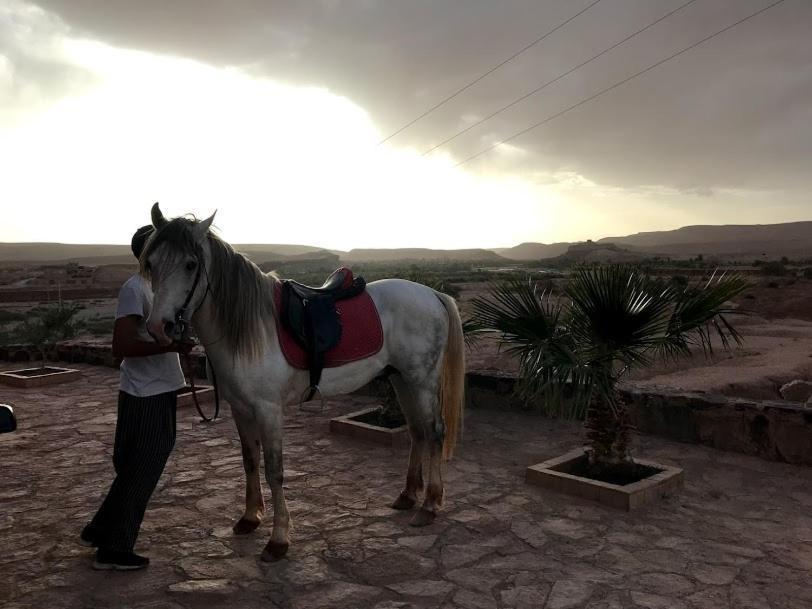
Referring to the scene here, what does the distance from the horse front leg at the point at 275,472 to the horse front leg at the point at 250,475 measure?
1.05 ft

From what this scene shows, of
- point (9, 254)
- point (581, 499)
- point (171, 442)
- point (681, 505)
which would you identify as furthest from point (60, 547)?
point (9, 254)

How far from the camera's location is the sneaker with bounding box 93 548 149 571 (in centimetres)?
365

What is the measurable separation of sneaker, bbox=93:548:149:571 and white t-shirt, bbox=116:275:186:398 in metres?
0.97

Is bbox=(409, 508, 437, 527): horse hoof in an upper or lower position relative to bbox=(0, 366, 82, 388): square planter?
upper

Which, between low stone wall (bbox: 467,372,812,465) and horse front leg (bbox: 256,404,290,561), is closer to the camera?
horse front leg (bbox: 256,404,290,561)

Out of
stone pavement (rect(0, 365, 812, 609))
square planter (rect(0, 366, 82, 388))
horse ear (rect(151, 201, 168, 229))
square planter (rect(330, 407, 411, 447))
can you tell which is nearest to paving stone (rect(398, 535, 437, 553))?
stone pavement (rect(0, 365, 812, 609))

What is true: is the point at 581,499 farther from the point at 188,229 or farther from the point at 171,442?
the point at 188,229

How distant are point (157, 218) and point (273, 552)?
84.9 inches

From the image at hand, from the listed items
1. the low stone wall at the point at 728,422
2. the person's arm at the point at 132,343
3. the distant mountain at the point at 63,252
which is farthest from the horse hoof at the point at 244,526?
the distant mountain at the point at 63,252

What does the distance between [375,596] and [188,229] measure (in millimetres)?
2315

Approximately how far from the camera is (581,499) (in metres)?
4.75

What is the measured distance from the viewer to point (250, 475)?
4.27 m

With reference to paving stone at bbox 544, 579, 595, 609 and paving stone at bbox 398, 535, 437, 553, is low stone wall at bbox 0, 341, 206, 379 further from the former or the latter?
paving stone at bbox 544, 579, 595, 609

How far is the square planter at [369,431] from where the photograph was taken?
243 inches
